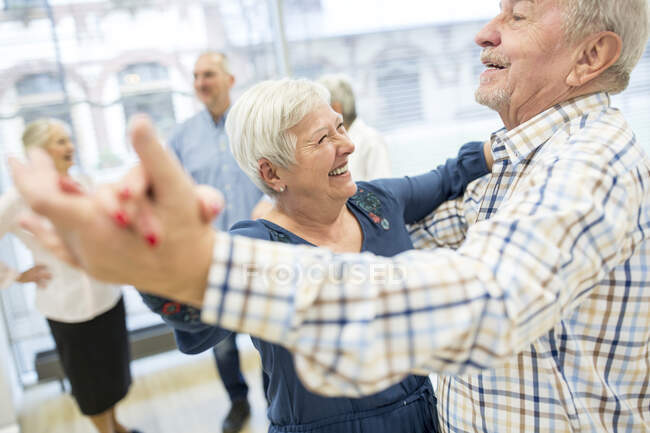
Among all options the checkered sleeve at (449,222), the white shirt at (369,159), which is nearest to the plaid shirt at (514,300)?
the checkered sleeve at (449,222)

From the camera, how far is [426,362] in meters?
0.56

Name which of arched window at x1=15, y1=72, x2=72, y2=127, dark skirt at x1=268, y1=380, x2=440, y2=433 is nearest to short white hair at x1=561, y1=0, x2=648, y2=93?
dark skirt at x1=268, y1=380, x2=440, y2=433

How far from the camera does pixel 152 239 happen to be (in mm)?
464

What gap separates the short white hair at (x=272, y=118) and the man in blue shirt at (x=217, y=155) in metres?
1.73

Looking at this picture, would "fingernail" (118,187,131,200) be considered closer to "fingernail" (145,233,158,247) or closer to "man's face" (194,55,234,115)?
"fingernail" (145,233,158,247)

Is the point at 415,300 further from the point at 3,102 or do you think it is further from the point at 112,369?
the point at 3,102

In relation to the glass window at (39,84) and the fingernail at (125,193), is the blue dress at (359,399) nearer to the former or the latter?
the fingernail at (125,193)

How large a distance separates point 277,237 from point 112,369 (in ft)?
6.56

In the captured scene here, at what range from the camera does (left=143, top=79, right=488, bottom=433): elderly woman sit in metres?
1.08

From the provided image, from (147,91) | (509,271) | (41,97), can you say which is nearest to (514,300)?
(509,271)

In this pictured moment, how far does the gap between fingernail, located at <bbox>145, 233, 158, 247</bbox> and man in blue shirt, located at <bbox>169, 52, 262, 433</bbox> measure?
2511mm

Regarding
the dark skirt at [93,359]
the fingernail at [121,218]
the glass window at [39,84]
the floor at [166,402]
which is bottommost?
the floor at [166,402]

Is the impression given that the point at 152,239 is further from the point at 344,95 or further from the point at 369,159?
the point at 344,95

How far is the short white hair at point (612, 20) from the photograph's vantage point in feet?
2.89
